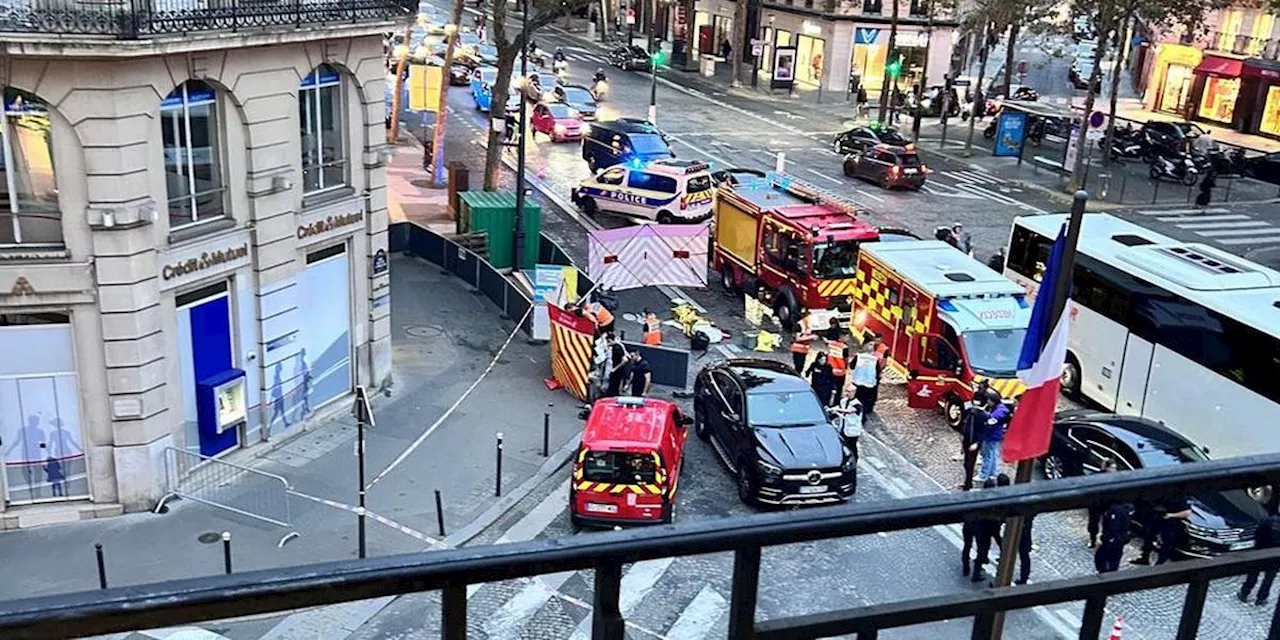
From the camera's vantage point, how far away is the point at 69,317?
16.4 metres

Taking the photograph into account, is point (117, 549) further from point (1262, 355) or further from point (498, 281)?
point (1262, 355)

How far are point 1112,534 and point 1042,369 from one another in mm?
8966

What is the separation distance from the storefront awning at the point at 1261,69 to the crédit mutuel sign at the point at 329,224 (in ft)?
158

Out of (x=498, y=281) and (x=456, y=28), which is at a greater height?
(x=456, y=28)

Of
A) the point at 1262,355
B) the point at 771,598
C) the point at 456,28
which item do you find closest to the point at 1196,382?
the point at 1262,355

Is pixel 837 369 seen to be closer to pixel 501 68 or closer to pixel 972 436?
pixel 972 436

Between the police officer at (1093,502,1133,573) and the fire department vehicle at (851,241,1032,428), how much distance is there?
56.1 ft

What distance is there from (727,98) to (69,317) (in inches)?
1940

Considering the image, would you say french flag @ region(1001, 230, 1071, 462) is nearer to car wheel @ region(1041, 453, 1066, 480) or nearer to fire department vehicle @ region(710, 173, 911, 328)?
car wheel @ region(1041, 453, 1066, 480)

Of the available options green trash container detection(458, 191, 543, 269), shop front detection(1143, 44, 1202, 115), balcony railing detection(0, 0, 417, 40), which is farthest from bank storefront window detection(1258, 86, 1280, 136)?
balcony railing detection(0, 0, 417, 40)

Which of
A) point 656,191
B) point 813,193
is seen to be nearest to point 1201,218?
point 813,193

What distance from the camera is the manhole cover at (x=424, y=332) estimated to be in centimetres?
2513

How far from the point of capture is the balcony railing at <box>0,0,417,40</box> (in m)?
14.9

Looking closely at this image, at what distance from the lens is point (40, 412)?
16562 mm
